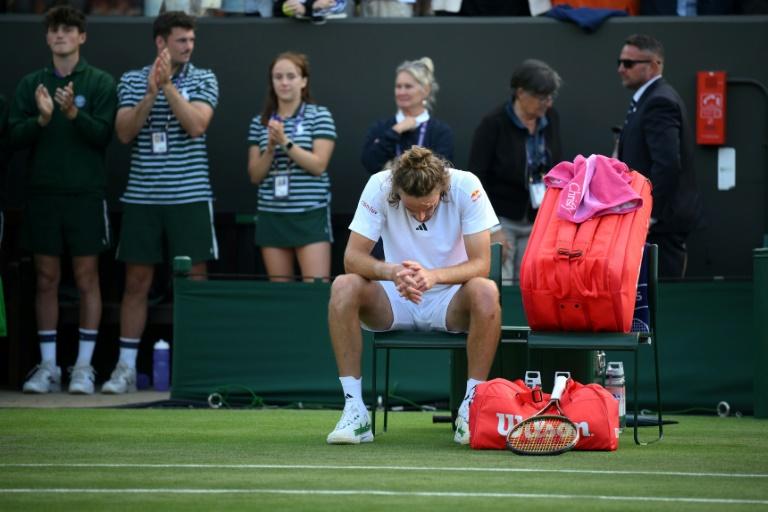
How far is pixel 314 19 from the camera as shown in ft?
38.5

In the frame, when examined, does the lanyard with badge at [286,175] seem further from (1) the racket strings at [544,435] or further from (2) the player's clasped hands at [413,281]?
(1) the racket strings at [544,435]

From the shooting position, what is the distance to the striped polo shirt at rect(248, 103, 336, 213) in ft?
34.8

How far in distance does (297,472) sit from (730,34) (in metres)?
6.74

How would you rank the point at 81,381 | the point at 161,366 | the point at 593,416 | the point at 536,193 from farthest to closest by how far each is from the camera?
the point at 161,366 → the point at 81,381 → the point at 536,193 → the point at 593,416

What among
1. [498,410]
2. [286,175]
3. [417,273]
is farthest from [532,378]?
[286,175]

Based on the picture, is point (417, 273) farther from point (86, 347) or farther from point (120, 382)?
point (86, 347)

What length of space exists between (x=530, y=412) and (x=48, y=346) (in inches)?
191

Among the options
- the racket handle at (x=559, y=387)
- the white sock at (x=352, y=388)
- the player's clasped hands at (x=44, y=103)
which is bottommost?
the white sock at (x=352, y=388)

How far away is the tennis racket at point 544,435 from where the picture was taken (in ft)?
21.6

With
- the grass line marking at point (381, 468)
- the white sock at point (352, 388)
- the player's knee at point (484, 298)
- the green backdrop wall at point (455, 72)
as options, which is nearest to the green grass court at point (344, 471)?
the grass line marking at point (381, 468)

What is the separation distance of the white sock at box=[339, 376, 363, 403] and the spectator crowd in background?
503 cm

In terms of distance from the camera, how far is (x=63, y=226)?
1069 cm

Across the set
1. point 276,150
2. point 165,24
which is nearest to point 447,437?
point 276,150

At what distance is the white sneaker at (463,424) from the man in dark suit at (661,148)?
3.02m
